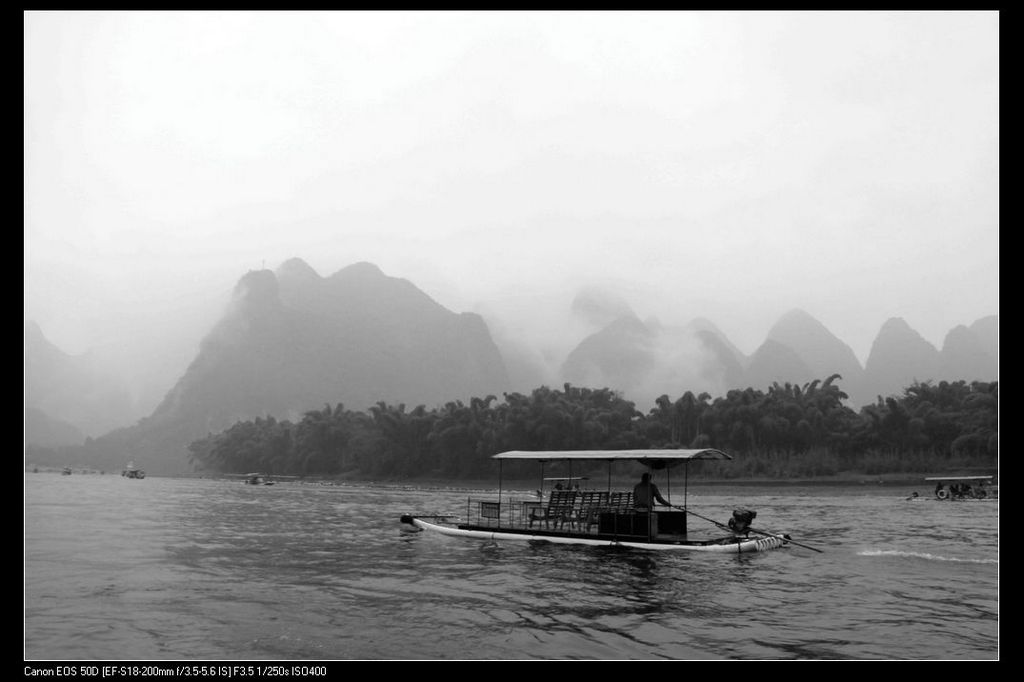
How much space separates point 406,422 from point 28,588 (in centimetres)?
10083

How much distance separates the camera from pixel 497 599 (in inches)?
633

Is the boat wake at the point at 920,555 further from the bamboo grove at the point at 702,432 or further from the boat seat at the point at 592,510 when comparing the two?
the bamboo grove at the point at 702,432

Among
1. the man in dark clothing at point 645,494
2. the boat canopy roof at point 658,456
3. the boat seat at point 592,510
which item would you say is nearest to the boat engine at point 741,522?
the boat canopy roof at point 658,456

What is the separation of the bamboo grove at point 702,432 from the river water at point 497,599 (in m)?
53.9

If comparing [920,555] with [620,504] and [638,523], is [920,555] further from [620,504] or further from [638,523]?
[620,504]

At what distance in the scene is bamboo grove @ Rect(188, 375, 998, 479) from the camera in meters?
78.7

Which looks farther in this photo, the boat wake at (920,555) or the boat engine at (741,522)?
the boat engine at (741,522)

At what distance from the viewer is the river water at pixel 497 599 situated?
40.7 ft

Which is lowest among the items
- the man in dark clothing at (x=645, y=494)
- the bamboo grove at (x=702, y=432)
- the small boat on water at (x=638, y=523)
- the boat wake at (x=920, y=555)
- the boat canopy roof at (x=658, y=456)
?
the bamboo grove at (x=702, y=432)

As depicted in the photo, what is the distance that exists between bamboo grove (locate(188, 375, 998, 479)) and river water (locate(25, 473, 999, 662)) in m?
53.9

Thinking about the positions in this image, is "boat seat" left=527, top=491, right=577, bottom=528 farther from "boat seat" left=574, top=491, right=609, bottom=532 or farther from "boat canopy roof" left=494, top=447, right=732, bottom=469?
"boat canopy roof" left=494, top=447, right=732, bottom=469
